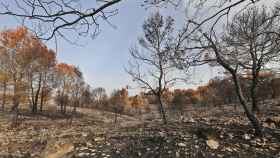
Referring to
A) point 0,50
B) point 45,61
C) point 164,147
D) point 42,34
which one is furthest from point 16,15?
point 45,61

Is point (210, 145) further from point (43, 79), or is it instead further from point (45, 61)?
point (43, 79)

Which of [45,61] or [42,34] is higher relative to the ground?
[45,61]

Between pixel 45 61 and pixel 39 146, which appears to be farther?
pixel 45 61

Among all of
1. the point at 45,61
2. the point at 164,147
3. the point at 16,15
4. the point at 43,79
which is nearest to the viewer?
the point at 16,15

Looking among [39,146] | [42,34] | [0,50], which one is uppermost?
[0,50]

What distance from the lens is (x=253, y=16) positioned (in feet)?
41.3

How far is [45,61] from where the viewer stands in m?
23.5

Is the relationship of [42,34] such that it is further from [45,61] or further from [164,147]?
[45,61]

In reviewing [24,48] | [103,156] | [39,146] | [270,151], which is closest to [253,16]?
[270,151]

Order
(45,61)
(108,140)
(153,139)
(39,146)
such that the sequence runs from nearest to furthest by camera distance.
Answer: (153,139) → (108,140) → (39,146) → (45,61)

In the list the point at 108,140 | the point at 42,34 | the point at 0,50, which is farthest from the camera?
the point at 0,50

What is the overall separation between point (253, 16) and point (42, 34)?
481 inches

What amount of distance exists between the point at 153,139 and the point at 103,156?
1588 millimetres

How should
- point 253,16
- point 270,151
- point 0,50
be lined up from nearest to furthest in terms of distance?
point 270,151 < point 253,16 < point 0,50
